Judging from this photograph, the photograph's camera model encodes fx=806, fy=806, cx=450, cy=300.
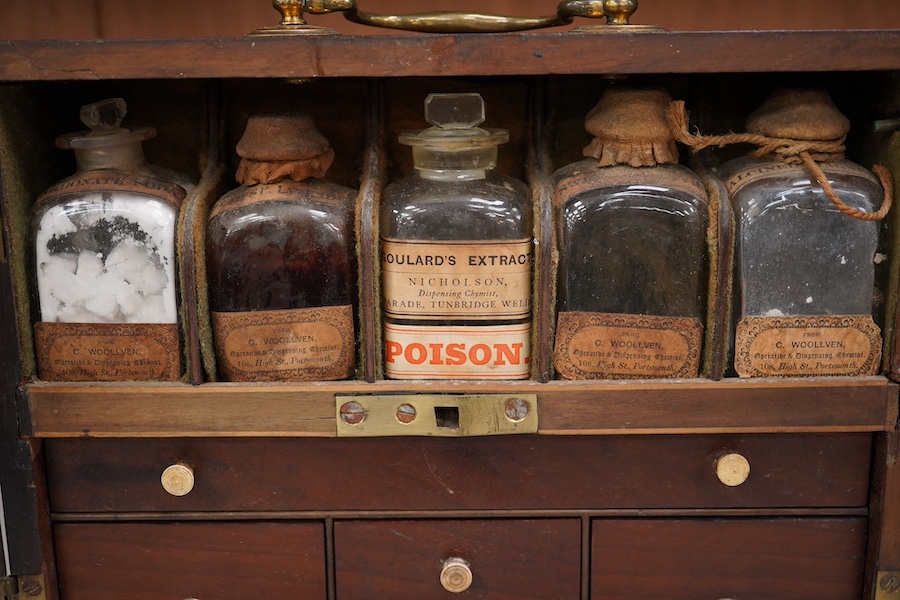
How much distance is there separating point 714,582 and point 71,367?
767 mm

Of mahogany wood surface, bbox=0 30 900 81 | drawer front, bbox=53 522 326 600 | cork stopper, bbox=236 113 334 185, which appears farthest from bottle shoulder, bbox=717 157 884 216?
drawer front, bbox=53 522 326 600

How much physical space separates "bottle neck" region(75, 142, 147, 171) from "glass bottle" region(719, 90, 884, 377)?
0.67m

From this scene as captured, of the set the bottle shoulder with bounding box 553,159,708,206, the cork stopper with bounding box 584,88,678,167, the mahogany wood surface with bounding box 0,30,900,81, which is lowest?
the bottle shoulder with bounding box 553,159,708,206

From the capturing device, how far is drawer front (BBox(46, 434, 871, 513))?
2.96 feet

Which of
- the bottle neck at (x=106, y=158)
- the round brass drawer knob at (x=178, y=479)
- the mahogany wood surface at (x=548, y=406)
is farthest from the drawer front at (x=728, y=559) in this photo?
the bottle neck at (x=106, y=158)

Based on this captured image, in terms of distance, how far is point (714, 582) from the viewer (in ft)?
3.07

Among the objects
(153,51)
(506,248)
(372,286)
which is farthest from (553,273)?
(153,51)

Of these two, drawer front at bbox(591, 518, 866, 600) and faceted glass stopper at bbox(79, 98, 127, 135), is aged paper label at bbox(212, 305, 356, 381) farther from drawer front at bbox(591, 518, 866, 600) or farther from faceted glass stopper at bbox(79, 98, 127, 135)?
drawer front at bbox(591, 518, 866, 600)

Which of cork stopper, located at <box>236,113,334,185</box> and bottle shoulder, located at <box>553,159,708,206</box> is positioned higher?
cork stopper, located at <box>236,113,334,185</box>

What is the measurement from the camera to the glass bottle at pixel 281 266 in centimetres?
85

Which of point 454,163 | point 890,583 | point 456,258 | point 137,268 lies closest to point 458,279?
point 456,258

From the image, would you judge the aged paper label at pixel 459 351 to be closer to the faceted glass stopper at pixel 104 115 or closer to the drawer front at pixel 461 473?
the drawer front at pixel 461 473

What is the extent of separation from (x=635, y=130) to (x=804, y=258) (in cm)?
22

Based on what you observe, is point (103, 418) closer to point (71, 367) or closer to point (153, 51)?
point (71, 367)
